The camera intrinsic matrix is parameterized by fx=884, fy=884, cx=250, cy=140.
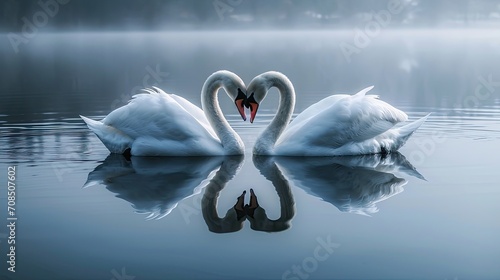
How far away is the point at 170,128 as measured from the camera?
12.2m

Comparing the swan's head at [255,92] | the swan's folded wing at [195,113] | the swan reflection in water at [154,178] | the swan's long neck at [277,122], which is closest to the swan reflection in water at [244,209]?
the swan reflection in water at [154,178]

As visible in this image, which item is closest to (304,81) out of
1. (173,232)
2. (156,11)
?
(173,232)

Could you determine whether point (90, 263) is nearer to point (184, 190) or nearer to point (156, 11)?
point (184, 190)

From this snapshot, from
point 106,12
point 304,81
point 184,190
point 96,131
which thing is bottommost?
point 184,190

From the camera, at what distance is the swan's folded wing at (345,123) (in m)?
12.1

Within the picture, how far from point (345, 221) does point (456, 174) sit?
3.02 meters

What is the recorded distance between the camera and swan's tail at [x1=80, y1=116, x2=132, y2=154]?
12672mm

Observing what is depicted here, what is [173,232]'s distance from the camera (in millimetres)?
8180

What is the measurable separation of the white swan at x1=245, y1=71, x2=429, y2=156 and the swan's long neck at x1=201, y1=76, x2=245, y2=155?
0.31 metres

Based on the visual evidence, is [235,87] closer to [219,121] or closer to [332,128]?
[219,121]

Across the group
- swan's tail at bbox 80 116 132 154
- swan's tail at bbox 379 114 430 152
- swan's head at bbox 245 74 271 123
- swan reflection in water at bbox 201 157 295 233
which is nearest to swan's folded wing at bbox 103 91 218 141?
swan's tail at bbox 80 116 132 154

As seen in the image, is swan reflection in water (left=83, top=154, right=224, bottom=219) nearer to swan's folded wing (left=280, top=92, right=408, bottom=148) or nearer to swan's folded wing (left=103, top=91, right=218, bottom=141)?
swan's folded wing (left=103, top=91, right=218, bottom=141)

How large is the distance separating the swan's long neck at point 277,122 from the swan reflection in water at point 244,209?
3.52ft

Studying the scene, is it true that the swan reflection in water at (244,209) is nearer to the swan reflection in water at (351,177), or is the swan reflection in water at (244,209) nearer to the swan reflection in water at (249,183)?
the swan reflection in water at (249,183)
